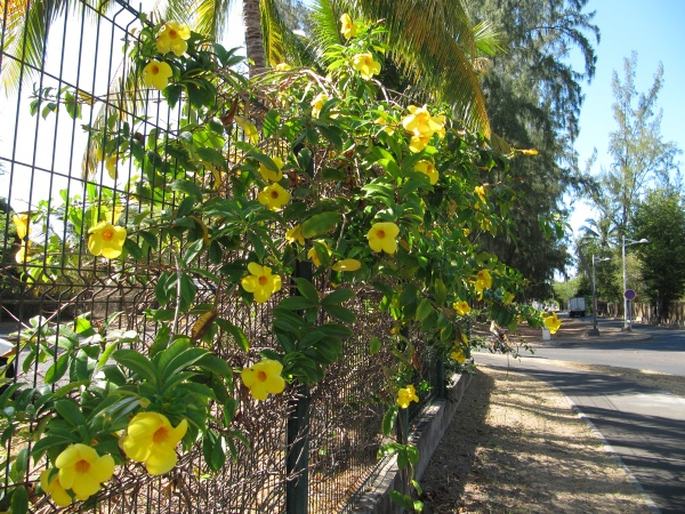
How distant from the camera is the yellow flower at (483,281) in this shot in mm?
2541

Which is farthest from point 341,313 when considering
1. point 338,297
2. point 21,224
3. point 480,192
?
point 480,192

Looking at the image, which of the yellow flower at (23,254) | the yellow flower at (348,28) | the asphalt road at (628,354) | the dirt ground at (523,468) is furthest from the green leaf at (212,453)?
the asphalt road at (628,354)

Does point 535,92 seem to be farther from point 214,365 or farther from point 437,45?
point 214,365

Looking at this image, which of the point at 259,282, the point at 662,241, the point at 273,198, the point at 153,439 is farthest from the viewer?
the point at 662,241

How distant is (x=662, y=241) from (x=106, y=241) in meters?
41.2

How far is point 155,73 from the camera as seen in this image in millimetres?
1776

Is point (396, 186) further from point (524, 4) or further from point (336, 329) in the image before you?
point (524, 4)

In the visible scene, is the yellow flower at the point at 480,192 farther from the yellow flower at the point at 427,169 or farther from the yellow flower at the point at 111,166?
the yellow flower at the point at 111,166

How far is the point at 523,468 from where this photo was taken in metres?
5.93

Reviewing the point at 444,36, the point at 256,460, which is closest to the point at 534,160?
the point at 444,36

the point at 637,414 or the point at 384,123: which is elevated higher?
the point at 384,123

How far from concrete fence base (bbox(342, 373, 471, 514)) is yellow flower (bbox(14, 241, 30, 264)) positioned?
2407mm

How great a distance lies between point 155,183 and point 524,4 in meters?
20.6

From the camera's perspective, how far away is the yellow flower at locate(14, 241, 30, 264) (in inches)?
65.0
